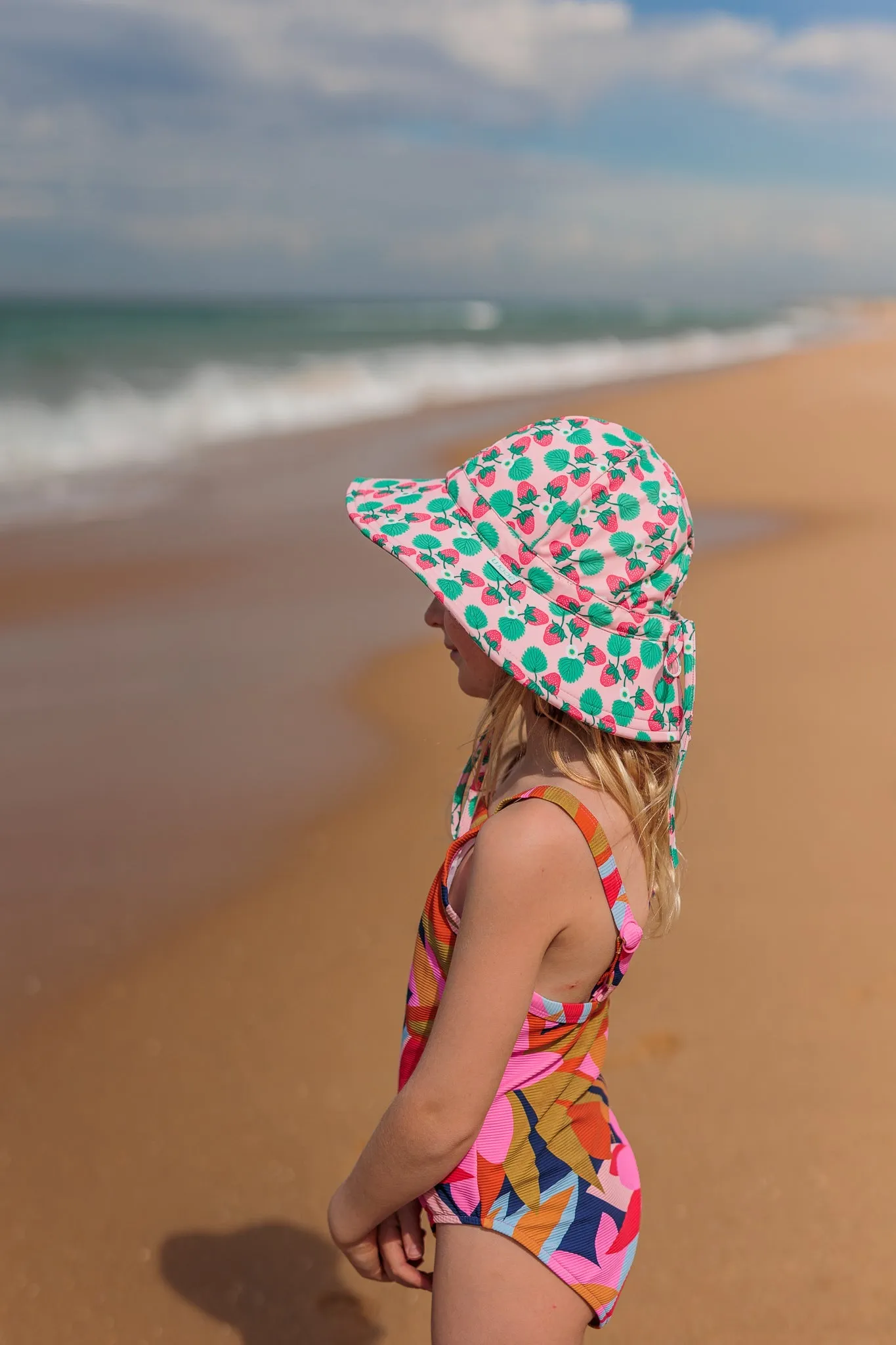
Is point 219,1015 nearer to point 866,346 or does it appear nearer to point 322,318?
point 866,346

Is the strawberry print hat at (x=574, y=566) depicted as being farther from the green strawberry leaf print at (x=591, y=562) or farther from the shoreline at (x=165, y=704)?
the shoreline at (x=165, y=704)

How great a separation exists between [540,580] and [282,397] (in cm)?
2018

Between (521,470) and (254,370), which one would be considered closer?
(521,470)

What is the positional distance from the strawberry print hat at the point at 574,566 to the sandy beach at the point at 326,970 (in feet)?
4.75

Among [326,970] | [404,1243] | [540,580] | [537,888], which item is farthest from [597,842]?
[326,970]

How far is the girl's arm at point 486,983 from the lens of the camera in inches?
55.2

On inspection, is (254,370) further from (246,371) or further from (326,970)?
(326,970)

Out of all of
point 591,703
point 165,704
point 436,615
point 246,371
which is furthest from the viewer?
point 246,371

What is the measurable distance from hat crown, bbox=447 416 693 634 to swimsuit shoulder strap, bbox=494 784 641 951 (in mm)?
227

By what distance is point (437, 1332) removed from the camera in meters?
1.56

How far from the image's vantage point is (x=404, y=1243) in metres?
1.63

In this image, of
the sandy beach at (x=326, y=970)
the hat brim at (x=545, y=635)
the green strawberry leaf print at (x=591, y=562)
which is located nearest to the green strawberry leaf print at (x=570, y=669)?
the hat brim at (x=545, y=635)

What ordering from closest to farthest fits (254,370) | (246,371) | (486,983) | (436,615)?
(486,983)
(436,615)
(246,371)
(254,370)

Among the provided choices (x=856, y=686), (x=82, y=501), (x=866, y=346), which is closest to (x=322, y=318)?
(x=866, y=346)
